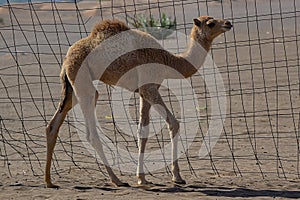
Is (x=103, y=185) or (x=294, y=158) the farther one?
(x=294, y=158)

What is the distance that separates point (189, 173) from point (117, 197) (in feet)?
5.52

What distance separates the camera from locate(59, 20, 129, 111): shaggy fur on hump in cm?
935

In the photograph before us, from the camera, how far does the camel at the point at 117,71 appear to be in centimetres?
933

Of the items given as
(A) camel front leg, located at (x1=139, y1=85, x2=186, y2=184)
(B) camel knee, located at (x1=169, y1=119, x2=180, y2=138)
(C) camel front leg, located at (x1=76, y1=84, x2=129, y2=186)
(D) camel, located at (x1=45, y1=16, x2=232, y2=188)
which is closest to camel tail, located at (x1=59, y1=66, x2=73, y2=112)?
(D) camel, located at (x1=45, y1=16, x2=232, y2=188)

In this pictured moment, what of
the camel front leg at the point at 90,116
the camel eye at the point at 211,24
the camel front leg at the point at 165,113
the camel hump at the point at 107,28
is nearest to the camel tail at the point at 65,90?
the camel front leg at the point at 90,116

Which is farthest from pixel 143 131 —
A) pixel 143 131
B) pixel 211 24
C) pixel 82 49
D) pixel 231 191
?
pixel 211 24

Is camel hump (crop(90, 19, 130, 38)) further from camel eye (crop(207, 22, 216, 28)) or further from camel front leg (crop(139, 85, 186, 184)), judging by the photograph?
camel eye (crop(207, 22, 216, 28))

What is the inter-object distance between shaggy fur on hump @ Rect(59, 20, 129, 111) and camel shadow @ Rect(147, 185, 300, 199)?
66.6 inches

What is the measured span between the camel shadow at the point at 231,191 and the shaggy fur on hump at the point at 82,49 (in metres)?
1.69

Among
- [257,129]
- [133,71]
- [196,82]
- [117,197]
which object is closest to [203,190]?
[117,197]

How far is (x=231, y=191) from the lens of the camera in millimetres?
8836

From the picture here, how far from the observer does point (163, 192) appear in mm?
8820

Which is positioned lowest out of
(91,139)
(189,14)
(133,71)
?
(91,139)

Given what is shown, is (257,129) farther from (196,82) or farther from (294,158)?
(196,82)
